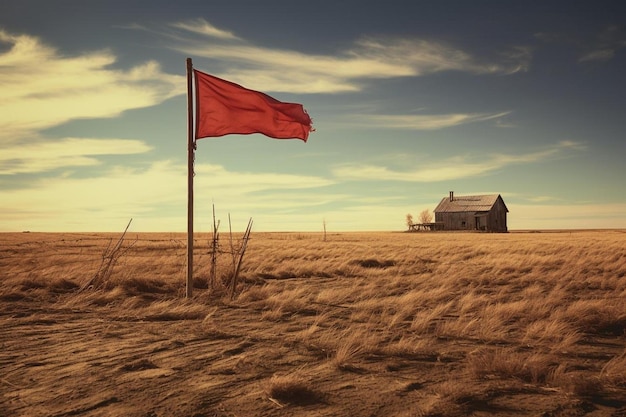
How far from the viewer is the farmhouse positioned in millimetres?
68875

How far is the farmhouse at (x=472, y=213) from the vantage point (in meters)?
68.9

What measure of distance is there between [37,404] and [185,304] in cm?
547

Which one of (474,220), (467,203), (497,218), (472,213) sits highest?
(467,203)

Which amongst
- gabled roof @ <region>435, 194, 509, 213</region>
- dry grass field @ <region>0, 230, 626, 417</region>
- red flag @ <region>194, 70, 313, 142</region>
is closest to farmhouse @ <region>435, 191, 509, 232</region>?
gabled roof @ <region>435, 194, 509, 213</region>

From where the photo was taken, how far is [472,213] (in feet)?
230

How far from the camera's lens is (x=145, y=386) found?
4320 mm

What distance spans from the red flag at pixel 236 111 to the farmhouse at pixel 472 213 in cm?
6336

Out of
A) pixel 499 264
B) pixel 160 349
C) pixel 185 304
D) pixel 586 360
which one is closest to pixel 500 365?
pixel 586 360

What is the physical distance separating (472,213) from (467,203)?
2.26 metres

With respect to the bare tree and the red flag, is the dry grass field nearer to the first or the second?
the red flag

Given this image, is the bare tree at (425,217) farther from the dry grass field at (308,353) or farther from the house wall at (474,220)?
the dry grass field at (308,353)

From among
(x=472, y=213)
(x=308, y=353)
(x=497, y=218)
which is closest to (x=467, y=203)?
(x=472, y=213)

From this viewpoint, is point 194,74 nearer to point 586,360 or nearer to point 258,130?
point 258,130

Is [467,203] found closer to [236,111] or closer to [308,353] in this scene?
[236,111]
